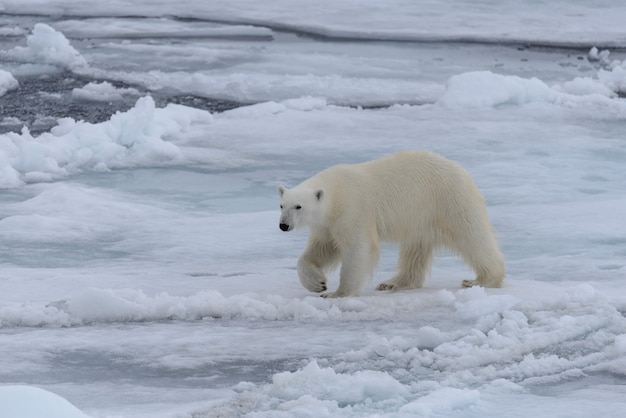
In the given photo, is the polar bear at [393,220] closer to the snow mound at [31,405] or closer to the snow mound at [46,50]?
the snow mound at [31,405]

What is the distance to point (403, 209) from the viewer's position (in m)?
4.48

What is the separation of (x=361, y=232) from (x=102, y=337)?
1176 millimetres

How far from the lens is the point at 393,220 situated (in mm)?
4496

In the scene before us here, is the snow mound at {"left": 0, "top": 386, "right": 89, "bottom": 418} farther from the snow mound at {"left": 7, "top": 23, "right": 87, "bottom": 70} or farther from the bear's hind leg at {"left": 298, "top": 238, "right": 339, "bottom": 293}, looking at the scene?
the snow mound at {"left": 7, "top": 23, "right": 87, "bottom": 70}

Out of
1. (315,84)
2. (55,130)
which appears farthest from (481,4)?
(55,130)

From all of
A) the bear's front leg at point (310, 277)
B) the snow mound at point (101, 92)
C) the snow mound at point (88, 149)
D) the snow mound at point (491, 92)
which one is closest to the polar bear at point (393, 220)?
the bear's front leg at point (310, 277)

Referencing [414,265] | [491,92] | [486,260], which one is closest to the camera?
[486,260]

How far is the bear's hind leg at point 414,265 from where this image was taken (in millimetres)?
4605

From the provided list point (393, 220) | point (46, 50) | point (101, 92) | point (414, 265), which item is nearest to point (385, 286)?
point (414, 265)

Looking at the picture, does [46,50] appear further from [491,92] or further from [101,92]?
[491,92]

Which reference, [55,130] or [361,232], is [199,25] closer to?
[55,130]

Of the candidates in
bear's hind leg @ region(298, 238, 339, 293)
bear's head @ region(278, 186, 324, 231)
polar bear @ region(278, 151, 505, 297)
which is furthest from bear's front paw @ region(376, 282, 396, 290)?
bear's head @ region(278, 186, 324, 231)

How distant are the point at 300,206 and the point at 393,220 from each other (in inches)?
18.0

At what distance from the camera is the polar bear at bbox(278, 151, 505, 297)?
14.3 ft
